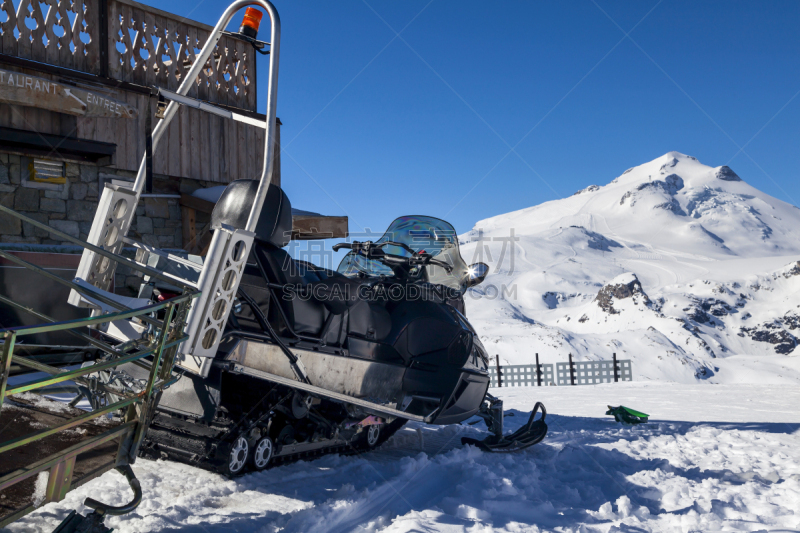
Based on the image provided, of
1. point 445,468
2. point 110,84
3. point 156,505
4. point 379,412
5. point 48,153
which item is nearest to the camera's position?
point 156,505

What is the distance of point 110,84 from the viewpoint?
739 cm

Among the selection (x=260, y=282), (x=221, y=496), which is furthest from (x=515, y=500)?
(x=260, y=282)

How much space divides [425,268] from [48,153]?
553 cm

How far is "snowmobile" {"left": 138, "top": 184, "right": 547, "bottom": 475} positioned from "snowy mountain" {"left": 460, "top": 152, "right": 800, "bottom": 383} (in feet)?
301

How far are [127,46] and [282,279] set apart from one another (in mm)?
6609

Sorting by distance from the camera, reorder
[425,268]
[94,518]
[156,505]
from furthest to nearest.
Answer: [425,268] < [156,505] < [94,518]

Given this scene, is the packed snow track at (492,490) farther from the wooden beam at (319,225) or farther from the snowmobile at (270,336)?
the wooden beam at (319,225)

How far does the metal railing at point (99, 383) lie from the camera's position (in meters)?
1.56

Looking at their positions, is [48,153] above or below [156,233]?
above

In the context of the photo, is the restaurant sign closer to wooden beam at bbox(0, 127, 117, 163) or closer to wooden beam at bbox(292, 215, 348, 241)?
wooden beam at bbox(0, 127, 117, 163)

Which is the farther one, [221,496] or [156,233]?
[156,233]

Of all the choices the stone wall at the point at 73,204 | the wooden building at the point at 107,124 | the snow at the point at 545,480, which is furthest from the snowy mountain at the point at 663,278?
the stone wall at the point at 73,204

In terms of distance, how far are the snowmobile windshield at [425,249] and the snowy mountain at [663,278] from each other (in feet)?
299

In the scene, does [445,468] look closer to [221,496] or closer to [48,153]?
[221,496]
